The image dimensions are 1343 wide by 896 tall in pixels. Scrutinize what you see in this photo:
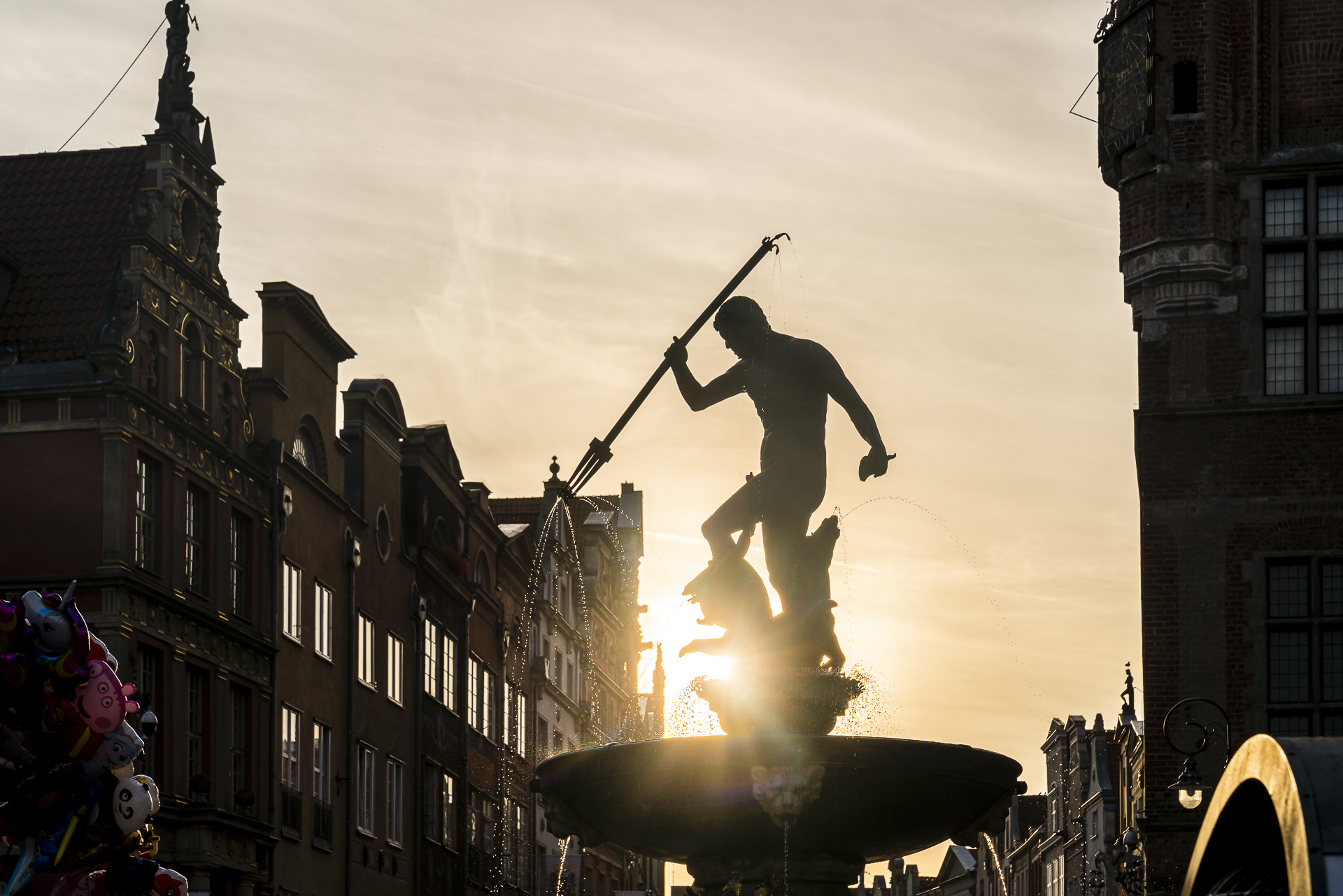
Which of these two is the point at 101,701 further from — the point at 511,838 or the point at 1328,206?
the point at 511,838

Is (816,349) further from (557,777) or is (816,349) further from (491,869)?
(491,869)

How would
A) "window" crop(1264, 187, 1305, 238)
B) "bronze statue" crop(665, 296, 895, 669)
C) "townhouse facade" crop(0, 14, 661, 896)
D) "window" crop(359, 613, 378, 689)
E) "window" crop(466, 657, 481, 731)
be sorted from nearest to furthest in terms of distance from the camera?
1. "bronze statue" crop(665, 296, 895, 669)
2. "window" crop(1264, 187, 1305, 238)
3. "townhouse facade" crop(0, 14, 661, 896)
4. "window" crop(359, 613, 378, 689)
5. "window" crop(466, 657, 481, 731)

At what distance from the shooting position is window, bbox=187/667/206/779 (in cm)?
3188

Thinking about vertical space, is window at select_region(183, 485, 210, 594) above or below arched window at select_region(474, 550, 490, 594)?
below

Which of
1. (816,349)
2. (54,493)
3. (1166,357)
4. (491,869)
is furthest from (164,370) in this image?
(491,869)

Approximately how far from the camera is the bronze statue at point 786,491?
43.0ft

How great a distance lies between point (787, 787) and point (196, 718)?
2244 cm

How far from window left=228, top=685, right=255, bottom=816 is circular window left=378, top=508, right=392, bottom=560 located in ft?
28.5

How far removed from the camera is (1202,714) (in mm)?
27062

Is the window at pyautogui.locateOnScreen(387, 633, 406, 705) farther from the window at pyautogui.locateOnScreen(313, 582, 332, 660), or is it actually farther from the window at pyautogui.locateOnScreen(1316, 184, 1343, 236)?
the window at pyautogui.locateOnScreen(1316, 184, 1343, 236)

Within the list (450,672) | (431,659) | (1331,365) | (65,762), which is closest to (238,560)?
(431,659)

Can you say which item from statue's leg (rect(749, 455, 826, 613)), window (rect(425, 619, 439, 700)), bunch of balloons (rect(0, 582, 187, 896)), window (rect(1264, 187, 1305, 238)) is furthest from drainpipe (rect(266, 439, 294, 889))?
statue's leg (rect(749, 455, 826, 613))

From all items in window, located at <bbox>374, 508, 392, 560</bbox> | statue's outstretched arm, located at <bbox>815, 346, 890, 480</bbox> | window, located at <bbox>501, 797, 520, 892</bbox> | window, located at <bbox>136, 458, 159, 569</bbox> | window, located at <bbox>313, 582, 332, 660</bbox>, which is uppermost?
window, located at <bbox>374, 508, 392, 560</bbox>

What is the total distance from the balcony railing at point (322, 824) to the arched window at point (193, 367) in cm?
847
